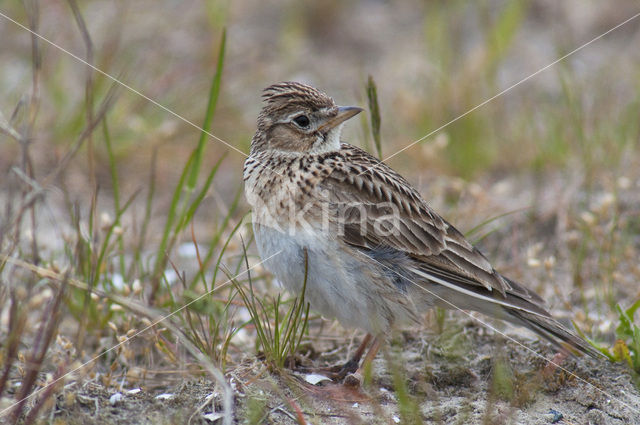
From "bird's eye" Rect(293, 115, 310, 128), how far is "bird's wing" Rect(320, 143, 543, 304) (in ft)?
1.02

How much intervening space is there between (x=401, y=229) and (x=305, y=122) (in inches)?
32.9

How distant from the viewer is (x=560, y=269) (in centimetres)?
555

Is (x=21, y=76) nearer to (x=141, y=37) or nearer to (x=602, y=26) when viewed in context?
(x=141, y=37)

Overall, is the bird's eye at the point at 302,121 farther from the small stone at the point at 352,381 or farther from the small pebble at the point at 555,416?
the small pebble at the point at 555,416

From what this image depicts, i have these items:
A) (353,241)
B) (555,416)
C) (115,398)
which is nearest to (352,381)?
(353,241)

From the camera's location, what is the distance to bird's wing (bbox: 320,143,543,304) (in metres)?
4.15

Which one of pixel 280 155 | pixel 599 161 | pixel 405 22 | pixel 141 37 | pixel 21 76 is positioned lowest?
pixel 280 155

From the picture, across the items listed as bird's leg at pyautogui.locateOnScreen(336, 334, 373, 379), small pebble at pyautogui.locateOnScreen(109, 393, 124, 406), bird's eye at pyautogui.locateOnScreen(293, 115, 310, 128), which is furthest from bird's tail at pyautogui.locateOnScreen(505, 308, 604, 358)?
small pebble at pyautogui.locateOnScreen(109, 393, 124, 406)

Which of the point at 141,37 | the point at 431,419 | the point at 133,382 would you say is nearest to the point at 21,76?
the point at 141,37

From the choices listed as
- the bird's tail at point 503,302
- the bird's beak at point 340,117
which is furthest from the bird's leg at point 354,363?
the bird's beak at point 340,117

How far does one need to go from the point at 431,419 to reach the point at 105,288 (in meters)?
1.94

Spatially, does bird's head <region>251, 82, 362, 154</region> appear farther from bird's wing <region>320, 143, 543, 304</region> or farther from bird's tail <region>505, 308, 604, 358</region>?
bird's tail <region>505, 308, 604, 358</region>

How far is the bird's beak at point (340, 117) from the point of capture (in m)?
4.44

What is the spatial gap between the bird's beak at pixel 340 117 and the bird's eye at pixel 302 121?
8 cm
